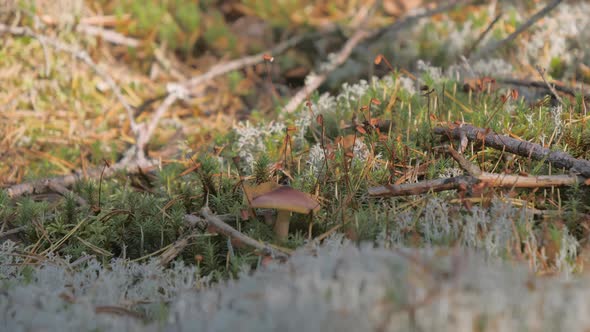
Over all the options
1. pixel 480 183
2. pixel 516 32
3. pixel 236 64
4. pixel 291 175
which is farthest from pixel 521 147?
pixel 236 64

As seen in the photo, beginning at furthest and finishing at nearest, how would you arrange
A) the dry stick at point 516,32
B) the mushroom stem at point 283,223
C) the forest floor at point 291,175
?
1. the dry stick at point 516,32
2. the mushroom stem at point 283,223
3. the forest floor at point 291,175

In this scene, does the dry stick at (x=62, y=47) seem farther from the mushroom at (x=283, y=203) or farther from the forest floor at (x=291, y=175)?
the mushroom at (x=283, y=203)

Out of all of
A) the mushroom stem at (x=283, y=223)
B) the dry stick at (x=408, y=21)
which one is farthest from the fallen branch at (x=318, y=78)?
the mushroom stem at (x=283, y=223)

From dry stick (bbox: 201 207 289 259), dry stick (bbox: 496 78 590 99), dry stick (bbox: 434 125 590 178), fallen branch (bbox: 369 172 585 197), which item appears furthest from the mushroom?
dry stick (bbox: 496 78 590 99)

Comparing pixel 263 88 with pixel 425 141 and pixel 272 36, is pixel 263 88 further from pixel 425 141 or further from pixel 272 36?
pixel 425 141

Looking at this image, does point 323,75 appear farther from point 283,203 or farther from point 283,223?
point 283,203

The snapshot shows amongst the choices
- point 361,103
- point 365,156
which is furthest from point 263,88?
point 365,156
